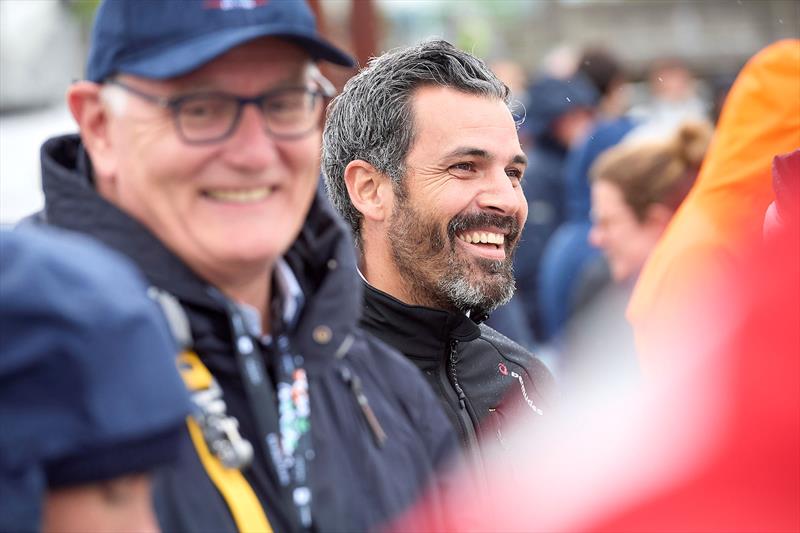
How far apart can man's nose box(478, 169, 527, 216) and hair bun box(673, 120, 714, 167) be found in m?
2.51

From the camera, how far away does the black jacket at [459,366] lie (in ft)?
10.7

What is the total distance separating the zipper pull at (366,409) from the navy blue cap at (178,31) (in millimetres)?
597

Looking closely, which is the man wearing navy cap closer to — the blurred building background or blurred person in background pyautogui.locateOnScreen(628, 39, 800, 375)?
blurred person in background pyautogui.locateOnScreen(628, 39, 800, 375)

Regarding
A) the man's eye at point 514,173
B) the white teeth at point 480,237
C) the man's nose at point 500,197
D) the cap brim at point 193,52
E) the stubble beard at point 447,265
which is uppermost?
the cap brim at point 193,52

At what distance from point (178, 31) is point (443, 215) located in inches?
56.9

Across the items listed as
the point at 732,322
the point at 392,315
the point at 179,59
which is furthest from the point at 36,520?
the point at 392,315

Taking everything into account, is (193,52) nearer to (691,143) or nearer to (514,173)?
(514,173)

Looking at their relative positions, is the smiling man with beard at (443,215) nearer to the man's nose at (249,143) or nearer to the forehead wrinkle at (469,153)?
the forehead wrinkle at (469,153)

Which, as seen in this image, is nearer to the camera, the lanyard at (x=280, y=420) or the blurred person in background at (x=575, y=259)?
the lanyard at (x=280, y=420)

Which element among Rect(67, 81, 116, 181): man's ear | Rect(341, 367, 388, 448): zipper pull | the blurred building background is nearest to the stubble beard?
Rect(341, 367, 388, 448): zipper pull

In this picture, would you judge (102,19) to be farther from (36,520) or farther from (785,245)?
(785,245)

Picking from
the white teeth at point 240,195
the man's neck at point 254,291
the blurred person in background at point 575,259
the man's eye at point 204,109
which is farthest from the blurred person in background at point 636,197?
the man's eye at point 204,109

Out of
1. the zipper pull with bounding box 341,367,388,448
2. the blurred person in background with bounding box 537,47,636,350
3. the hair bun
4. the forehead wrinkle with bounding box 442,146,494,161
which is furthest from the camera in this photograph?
the blurred person in background with bounding box 537,47,636,350

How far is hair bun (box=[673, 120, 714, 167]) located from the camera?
18.8 ft
